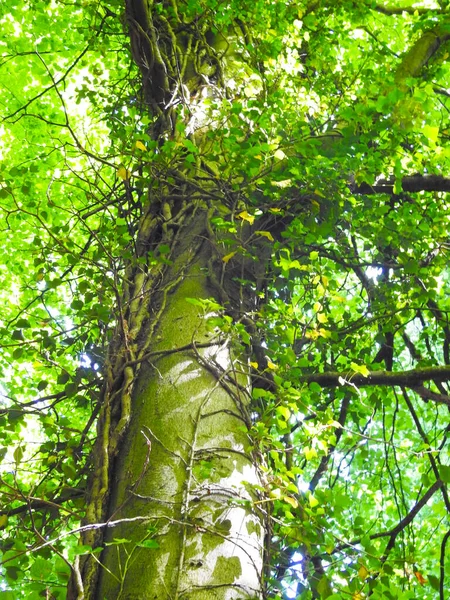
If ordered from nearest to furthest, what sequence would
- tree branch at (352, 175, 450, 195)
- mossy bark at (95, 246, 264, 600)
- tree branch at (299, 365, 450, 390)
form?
mossy bark at (95, 246, 264, 600), tree branch at (299, 365, 450, 390), tree branch at (352, 175, 450, 195)

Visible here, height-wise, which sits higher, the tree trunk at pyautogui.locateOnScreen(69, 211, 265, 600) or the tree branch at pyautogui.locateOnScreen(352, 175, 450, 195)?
the tree branch at pyautogui.locateOnScreen(352, 175, 450, 195)

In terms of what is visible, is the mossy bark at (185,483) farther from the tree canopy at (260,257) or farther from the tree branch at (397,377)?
the tree branch at (397,377)

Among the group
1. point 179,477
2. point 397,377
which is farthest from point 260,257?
point 179,477

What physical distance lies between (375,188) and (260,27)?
122 cm

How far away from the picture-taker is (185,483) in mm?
1809

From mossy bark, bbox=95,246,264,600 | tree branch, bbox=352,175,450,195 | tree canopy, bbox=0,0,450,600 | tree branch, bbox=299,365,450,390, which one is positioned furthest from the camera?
tree branch, bbox=352,175,450,195

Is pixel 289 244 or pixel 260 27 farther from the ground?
pixel 260 27

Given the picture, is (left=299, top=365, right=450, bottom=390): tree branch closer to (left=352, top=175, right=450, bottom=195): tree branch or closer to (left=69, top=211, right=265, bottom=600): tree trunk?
(left=69, top=211, right=265, bottom=600): tree trunk

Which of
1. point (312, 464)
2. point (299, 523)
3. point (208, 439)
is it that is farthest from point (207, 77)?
point (312, 464)

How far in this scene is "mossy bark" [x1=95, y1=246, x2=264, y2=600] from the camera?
5.31 ft

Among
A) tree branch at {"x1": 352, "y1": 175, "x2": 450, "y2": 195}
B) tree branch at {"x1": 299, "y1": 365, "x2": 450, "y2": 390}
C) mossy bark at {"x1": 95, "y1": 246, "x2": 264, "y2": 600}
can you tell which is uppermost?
tree branch at {"x1": 352, "y1": 175, "x2": 450, "y2": 195}

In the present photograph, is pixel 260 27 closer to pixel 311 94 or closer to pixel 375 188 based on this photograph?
pixel 311 94

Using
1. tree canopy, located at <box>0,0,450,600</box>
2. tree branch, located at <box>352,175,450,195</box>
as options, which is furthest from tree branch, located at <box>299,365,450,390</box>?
tree branch, located at <box>352,175,450,195</box>

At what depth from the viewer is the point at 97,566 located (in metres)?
1.70
